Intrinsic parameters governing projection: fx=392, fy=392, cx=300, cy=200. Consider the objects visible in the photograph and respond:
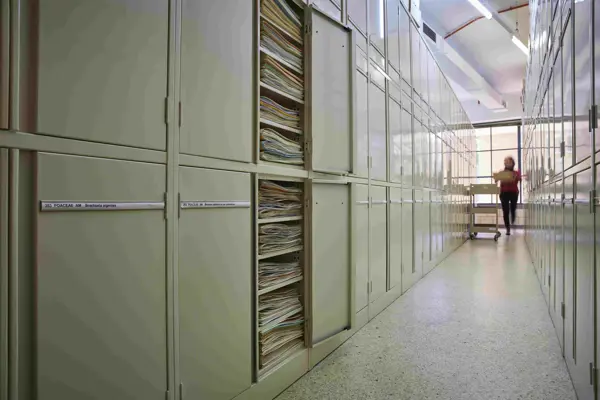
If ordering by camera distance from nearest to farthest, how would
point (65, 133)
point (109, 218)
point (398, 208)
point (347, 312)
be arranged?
point (65, 133) < point (109, 218) < point (347, 312) < point (398, 208)

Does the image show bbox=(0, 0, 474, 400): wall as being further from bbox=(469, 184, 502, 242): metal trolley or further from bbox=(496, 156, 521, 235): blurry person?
bbox=(496, 156, 521, 235): blurry person

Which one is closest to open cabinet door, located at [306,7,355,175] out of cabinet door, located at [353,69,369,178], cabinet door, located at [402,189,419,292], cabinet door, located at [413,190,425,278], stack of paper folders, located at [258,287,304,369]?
cabinet door, located at [353,69,369,178]

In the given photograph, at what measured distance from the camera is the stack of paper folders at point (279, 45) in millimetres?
1980

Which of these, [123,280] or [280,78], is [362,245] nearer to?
[280,78]

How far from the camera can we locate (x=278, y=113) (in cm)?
209

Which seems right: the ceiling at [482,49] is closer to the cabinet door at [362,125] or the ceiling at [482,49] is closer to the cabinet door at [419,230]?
the cabinet door at [419,230]

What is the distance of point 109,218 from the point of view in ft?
3.79

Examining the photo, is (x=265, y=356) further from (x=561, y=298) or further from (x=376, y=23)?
(x=376, y=23)

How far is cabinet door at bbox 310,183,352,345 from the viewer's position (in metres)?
2.23

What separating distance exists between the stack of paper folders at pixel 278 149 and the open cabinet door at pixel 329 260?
18 cm

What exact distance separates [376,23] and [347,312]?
2.43 metres

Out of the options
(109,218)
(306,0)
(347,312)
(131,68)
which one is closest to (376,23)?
Result: (306,0)

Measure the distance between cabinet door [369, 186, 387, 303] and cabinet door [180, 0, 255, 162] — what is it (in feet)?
5.83

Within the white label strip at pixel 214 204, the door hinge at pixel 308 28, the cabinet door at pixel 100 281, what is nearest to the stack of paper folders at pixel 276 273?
the white label strip at pixel 214 204
